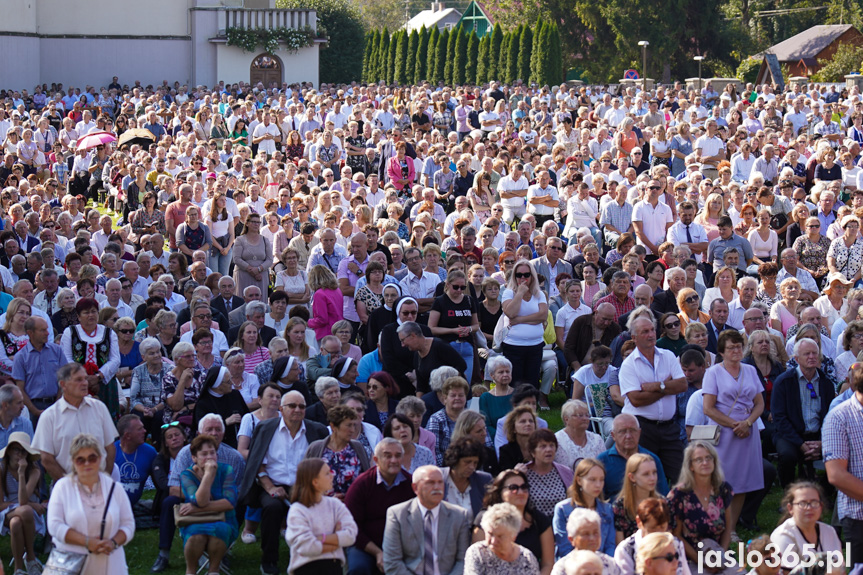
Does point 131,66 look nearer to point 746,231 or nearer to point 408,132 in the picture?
point 408,132

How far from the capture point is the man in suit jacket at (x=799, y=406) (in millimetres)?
9617

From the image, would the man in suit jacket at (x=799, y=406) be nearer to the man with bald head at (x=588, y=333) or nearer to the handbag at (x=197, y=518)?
the man with bald head at (x=588, y=333)

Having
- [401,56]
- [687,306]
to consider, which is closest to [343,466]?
[687,306]

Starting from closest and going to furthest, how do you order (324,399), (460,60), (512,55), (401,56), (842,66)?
(324,399)
(842,66)
(512,55)
(460,60)
(401,56)

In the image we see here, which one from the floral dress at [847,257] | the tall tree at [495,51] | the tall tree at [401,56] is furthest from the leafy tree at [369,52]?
the floral dress at [847,257]

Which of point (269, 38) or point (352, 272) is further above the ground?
point (269, 38)

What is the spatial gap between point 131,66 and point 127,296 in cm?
3442

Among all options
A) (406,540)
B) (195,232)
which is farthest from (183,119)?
(406,540)

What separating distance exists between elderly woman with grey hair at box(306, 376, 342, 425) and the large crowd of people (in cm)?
3

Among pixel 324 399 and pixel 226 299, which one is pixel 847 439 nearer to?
pixel 324 399

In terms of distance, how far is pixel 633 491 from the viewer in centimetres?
757

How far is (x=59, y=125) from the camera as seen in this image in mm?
30047

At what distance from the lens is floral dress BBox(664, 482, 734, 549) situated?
24.4 ft

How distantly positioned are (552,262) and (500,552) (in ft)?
23.7
